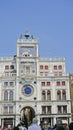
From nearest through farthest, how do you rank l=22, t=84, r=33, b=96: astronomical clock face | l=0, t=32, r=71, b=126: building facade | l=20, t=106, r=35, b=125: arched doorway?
l=0, t=32, r=71, b=126: building facade
l=22, t=84, r=33, b=96: astronomical clock face
l=20, t=106, r=35, b=125: arched doorway

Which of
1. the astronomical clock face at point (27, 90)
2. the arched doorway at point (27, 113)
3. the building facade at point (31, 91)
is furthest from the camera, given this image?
the arched doorway at point (27, 113)

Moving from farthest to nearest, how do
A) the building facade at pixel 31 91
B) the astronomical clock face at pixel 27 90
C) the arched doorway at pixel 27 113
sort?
the arched doorway at pixel 27 113 → the astronomical clock face at pixel 27 90 → the building facade at pixel 31 91

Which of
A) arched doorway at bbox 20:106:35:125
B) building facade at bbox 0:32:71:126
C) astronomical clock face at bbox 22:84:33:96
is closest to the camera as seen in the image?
building facade at bbox 0:32:71:126

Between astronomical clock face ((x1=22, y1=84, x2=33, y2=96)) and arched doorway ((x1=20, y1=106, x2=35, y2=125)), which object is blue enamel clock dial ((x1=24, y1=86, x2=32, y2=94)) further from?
arched doorway ((x1=20, y1=106, x2=35, y2=125))

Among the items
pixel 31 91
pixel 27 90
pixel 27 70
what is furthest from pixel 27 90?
pixel 27 70

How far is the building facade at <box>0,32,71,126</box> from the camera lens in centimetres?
6091

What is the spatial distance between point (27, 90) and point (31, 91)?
3.28 ft

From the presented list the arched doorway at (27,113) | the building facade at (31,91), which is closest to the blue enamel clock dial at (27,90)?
the building facade at (31,91)

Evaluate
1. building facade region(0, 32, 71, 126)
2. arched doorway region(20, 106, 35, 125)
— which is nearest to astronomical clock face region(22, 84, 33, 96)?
building facade region(0, 32, 71, 126)

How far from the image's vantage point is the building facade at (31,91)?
2398 inches

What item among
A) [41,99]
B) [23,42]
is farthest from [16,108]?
[23,42]

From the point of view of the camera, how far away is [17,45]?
66.6 meters

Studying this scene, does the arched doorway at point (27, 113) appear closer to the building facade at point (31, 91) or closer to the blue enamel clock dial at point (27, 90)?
the building facade at point (31, 91)

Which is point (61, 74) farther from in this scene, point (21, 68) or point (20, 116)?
point (20, 116)
